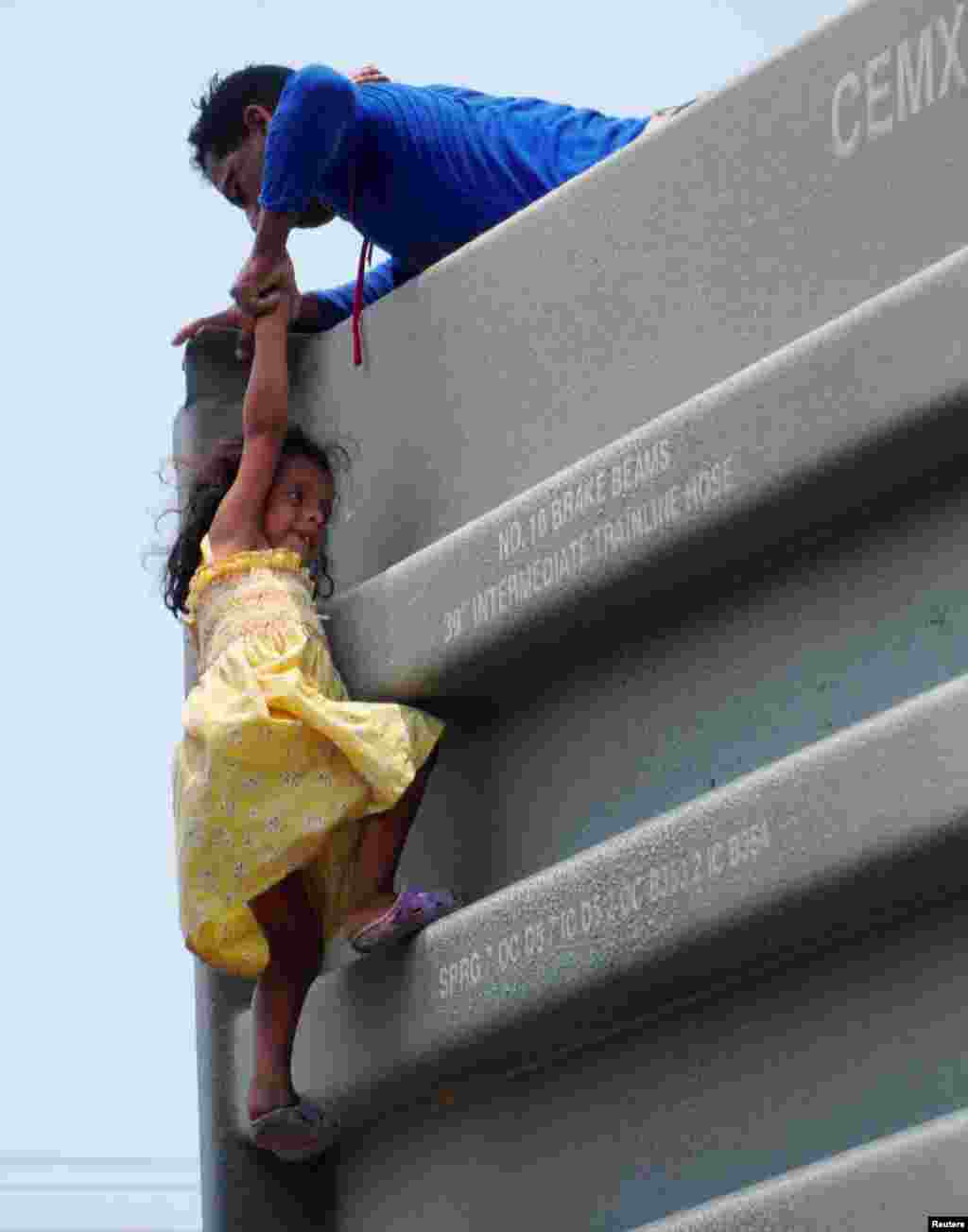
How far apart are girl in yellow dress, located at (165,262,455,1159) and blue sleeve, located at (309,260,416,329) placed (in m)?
0.31

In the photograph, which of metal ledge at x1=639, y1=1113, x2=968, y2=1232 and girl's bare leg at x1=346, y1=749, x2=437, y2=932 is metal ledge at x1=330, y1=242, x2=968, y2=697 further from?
metal ledge at x1=639, y1=1113, x2=968, y2=1232

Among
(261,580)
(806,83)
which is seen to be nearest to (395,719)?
(261,580)

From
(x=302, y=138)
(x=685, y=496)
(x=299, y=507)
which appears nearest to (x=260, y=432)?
(x=299, y=507)

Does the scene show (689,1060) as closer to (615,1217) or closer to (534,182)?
(615,1217)

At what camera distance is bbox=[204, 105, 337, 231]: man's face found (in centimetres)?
378

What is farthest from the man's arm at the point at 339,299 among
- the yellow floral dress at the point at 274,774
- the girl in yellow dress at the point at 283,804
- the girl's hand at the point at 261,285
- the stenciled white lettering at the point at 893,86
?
the stenciled white lettering at the point at 893,86

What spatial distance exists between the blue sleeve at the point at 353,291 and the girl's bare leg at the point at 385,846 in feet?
2.37

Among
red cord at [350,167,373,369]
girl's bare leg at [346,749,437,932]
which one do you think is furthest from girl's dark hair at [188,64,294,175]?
girl's bare leg at [346,749,437,932]

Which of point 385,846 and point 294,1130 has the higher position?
point 385,846

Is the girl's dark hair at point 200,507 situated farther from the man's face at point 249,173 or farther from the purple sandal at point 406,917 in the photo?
the purple sandal at point 406,917

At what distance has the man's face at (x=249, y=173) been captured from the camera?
3.78 meters

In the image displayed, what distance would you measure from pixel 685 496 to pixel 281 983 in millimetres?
790

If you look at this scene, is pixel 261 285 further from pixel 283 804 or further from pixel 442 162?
pixel 283 804

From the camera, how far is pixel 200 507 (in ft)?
11.7
